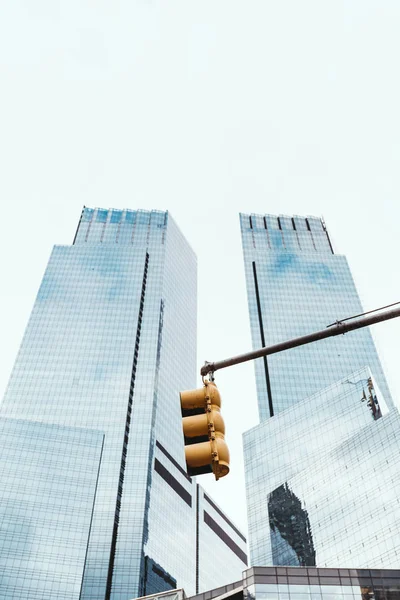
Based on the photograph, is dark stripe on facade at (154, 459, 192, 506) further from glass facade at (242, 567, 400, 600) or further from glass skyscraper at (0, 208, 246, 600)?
glass facade at (242, 567, 400, 600)

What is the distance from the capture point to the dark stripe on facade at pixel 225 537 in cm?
16200

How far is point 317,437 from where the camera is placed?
10544 centimetres

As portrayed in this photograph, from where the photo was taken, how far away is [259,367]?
439ft

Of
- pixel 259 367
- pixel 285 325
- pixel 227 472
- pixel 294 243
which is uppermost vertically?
pixel 294 243

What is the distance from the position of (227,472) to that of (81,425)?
418 ft

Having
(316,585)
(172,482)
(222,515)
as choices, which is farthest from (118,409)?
(316,585)

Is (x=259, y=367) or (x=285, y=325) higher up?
(x=285, y=325)

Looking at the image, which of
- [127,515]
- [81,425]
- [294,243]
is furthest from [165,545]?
[294,243]

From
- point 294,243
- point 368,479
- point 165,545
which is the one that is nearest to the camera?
point 368,479

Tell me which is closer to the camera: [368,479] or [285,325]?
[368,479]

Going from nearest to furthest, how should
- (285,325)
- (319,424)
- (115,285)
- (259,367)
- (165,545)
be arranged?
(319,424) < (165,545) < (259,367) < (285,325) < (115,285)

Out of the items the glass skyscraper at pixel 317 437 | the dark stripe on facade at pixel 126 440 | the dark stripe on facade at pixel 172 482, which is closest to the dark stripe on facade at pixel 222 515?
the dark stripe on facade at pixel 172 482

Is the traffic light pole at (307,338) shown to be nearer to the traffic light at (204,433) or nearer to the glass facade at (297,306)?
the traffic light at (204,433)

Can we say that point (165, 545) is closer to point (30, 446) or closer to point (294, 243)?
point (30, 446)
